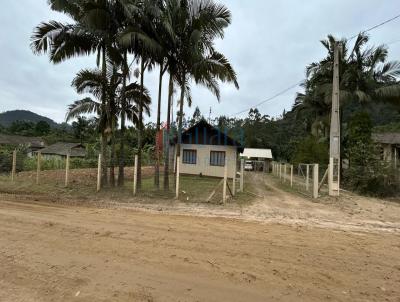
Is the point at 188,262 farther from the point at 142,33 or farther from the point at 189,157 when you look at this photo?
the point at 189,157

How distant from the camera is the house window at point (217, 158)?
1096 inches

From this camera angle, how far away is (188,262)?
567 centimetres

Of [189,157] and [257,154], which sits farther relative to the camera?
[257,154]

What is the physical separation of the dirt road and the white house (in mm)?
18868

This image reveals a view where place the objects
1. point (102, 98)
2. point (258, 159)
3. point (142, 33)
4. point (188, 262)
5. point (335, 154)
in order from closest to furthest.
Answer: point (188, 262) < point (142, 33) < point (102, 98) < point (335, 154) < point (258, 159)

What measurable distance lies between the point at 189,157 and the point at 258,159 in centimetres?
2931

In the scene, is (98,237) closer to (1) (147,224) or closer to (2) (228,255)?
(1) (147,224)

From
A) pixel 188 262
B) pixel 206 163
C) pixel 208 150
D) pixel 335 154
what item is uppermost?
pixel 208 150

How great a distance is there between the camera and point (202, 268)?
543 centimetres

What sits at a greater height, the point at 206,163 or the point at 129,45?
the point at 129,45

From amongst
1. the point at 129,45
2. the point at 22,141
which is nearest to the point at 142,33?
the point at 129,45

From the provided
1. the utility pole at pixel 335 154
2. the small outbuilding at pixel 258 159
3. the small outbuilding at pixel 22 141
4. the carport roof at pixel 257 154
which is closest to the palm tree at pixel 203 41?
the utility pole at pixel 335 154

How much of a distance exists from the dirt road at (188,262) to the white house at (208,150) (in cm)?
1887

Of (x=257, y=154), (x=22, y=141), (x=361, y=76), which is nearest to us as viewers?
(x=361, y=76)
